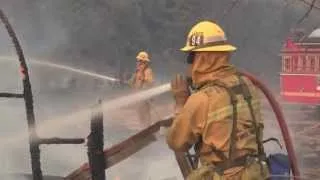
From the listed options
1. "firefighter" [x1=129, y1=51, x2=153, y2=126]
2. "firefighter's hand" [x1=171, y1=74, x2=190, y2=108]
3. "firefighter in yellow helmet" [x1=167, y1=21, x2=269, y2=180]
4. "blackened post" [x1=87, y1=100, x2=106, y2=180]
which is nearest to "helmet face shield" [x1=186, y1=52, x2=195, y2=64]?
"firefighter in yellow helmet" [x1=167, y1=21, x2=269, y2=180]

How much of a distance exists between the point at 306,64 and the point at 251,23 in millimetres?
11660

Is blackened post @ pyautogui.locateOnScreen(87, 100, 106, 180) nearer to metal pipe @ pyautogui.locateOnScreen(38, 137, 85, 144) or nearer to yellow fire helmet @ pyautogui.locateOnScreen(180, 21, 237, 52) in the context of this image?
metal pipe @ pyautogui.locateOnScreen(38, 137, 85, 144)

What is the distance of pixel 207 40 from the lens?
3502 mm

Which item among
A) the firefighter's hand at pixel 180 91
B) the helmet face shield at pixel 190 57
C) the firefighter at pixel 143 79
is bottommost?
the firefighter at pixel 143 79

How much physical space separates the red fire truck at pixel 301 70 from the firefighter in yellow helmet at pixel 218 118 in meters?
11.1

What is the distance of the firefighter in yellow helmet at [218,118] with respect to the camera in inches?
134

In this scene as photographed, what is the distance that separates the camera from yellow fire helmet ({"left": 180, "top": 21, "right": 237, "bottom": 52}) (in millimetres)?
3482

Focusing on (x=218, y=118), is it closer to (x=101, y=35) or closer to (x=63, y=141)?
(x=63, y=141)

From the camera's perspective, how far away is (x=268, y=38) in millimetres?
26859

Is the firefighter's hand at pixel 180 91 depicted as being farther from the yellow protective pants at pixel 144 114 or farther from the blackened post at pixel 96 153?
the yellow protective pants at pixel 144 114

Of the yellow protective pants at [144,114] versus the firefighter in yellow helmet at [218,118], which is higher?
the firefighter in yellow helmet at [218,118]

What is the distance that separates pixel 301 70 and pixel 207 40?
11771 mm

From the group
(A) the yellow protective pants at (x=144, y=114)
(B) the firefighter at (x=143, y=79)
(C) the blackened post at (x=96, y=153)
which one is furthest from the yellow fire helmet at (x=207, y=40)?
(A) the yellow protective pants at (x=144, y=114)

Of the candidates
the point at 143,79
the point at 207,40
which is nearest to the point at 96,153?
the point at 207,40
